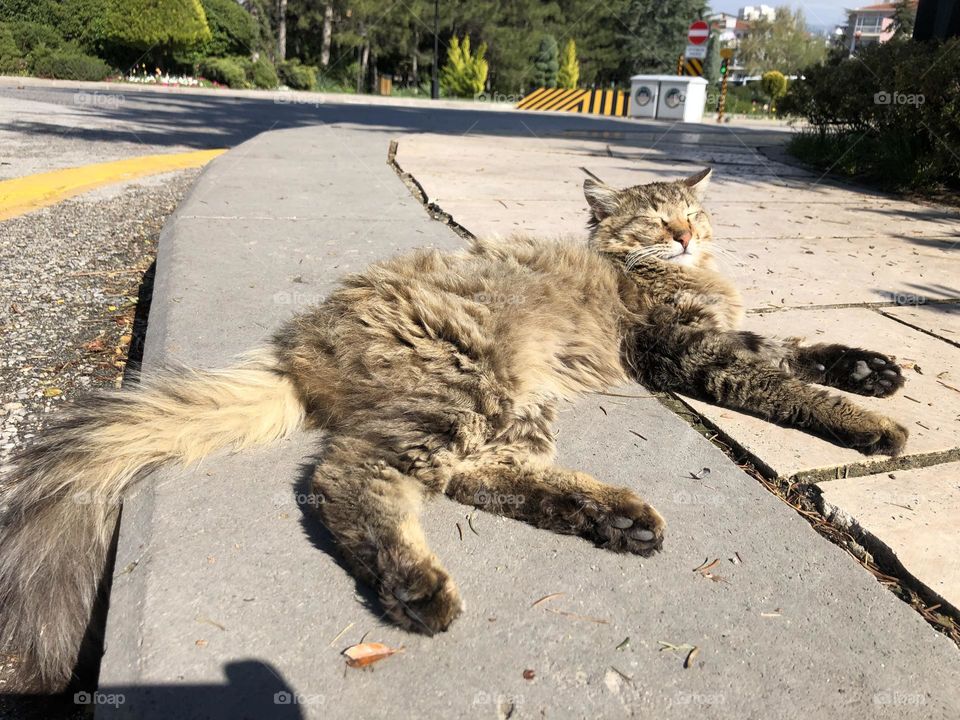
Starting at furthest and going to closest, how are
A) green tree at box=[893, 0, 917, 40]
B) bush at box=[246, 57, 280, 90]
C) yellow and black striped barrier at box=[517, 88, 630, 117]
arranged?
bush at box=[246, 57, 280, 90] → yellow and black striped barrier at box=[517, 88, 630, 117] → green tree at box=[893, 0, 917, 40]

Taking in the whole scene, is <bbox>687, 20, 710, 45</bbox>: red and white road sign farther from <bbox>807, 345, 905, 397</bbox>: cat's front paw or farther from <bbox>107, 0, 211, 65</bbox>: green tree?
<bbox>807, 345, 905, 397</bbox>: cat's front paw

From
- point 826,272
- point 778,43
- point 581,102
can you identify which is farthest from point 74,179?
point 778,43

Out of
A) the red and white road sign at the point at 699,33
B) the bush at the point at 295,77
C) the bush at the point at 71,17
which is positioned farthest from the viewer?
the bush at the point at 295,77

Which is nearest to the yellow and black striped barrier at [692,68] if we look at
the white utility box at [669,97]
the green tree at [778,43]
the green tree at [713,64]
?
the white utility box at [669,97]

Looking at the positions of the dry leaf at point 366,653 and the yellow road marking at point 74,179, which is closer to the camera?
the dry leaf at point 366,653

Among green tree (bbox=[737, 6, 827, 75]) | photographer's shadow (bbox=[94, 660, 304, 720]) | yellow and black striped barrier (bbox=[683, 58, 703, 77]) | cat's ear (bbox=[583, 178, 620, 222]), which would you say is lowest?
photographer's shadow (bbox=[94, 660, 304, 720])

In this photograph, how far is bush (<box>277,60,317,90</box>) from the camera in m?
33.3

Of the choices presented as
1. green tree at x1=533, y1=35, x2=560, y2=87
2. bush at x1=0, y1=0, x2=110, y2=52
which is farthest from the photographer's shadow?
green tree at x1=533, y1=35, x2=560, y2=87

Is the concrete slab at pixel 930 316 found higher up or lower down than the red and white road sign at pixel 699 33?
lower down

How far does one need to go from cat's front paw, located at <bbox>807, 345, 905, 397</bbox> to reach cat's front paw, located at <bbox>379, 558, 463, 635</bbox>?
239cm

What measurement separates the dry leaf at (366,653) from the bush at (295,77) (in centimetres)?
Answer: 3576

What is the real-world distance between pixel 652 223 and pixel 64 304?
→ 12.6ft

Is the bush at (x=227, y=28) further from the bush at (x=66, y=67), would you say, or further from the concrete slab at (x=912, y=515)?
the concrete slab at (x=912, y=515)

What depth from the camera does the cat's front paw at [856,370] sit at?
324cm
